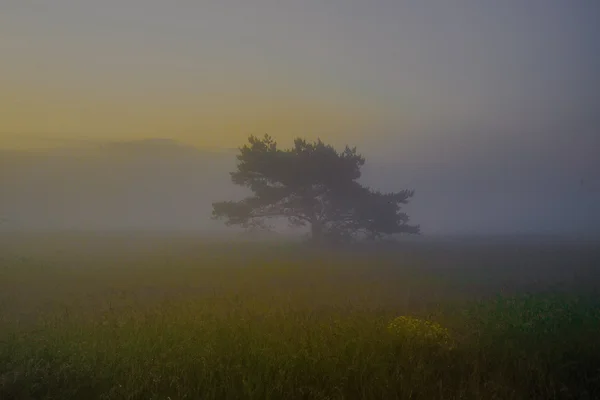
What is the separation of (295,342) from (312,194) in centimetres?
2784

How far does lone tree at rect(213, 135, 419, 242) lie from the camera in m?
33.4

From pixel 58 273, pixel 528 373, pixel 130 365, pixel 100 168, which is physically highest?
pixel 100 168

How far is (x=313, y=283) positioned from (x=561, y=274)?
41.9 feet

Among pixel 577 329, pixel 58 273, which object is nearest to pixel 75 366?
pixel 577 329

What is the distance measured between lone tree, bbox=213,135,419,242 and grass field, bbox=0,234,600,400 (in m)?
19.0

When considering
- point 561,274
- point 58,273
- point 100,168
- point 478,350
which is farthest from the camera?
point 100,168

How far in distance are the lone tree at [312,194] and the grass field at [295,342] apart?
19.0m

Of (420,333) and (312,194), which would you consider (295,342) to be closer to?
(420,333)

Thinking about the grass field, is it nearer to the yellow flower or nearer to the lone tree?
the yellow flower

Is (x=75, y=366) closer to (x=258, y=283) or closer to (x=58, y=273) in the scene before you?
(x=258, y=283)

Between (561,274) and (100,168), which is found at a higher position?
(100,168)

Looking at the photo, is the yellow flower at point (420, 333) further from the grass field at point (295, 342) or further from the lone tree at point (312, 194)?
the lone tree at point (312, 194)

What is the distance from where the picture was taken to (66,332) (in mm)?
7699

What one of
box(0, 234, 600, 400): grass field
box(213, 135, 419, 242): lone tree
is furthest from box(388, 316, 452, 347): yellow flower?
box(213, 135, 419, 242): lone tree
